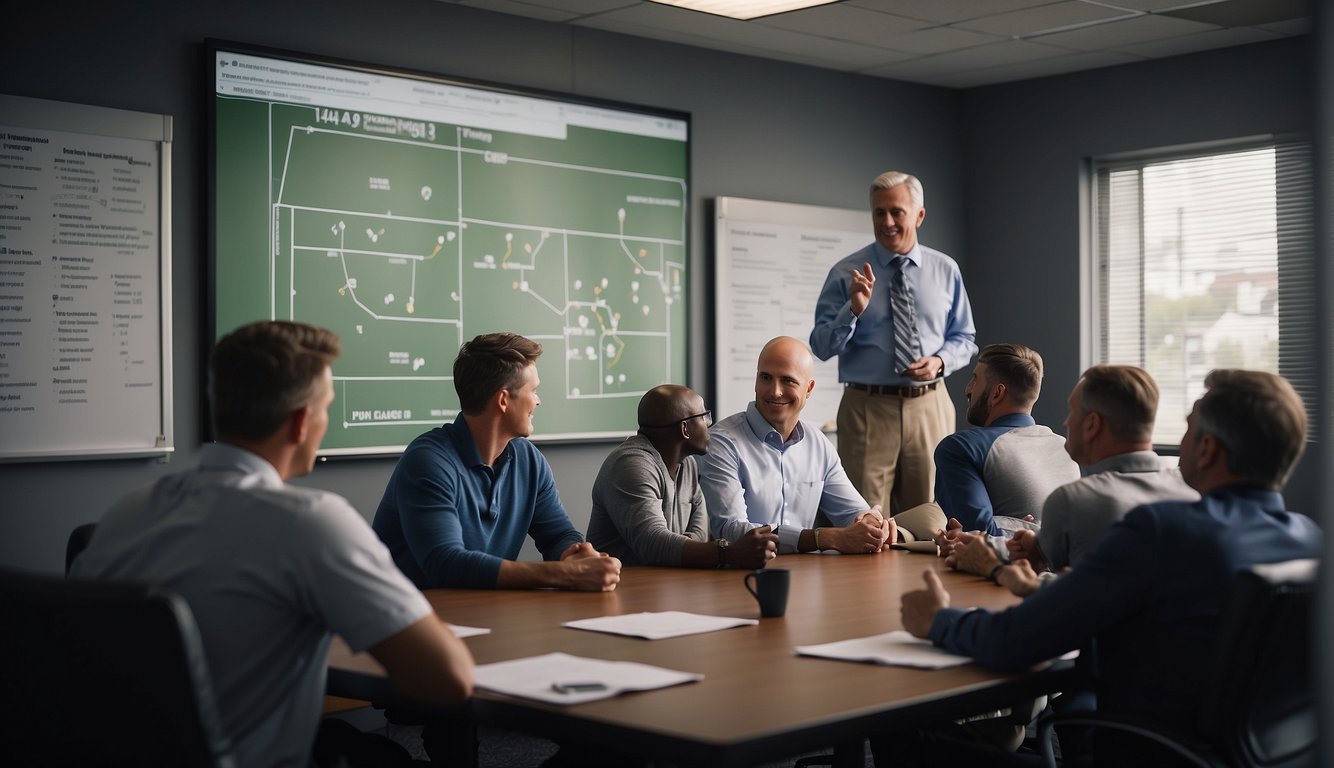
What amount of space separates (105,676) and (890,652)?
3.82ft

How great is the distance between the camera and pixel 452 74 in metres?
5.43

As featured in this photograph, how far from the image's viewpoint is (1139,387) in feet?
8.82

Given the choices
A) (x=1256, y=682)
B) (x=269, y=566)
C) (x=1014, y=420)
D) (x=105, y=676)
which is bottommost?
(x=1256, y=682)

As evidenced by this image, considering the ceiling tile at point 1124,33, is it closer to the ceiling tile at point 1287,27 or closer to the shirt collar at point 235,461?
the ceiling tile at point 1287,27

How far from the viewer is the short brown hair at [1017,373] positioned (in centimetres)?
379

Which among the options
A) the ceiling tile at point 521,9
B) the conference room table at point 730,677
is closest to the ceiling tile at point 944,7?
the ceiling tile at point 521,9

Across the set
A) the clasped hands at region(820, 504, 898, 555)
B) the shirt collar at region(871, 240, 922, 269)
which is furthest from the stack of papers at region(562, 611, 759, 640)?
the shirt collar at region(871, 240, 922, 269)

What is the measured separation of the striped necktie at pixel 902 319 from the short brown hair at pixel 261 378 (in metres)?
3.66

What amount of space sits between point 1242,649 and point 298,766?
1.34m

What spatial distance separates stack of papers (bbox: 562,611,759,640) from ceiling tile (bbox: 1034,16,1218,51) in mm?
4364

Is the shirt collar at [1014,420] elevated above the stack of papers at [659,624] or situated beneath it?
elevated above

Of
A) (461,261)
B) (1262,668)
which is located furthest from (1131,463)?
(461,261)

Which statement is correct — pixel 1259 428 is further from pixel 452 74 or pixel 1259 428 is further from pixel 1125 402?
pixel 452 74

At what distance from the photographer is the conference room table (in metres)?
1.67
